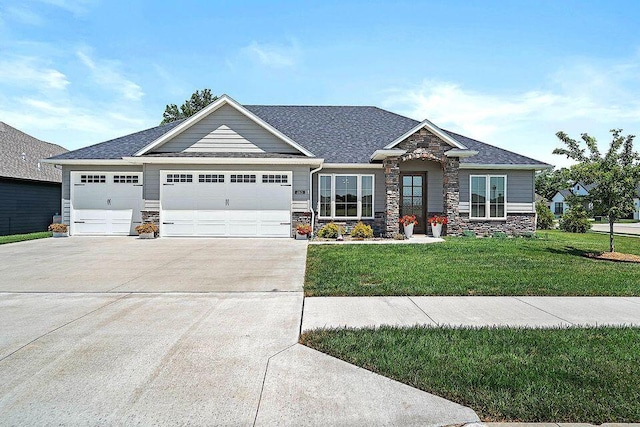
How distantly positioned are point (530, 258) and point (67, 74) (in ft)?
55.8

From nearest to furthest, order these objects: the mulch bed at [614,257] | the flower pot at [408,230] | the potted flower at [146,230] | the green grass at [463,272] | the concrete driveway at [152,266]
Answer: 1. the green grass at [463,272]
2. the concrete driveway at [152,266]
3. the mulch bed at [614,257]
4. the potted flower at [146,230]
5. the flower pot at [408,230]

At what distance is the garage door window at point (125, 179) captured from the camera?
1584 centimetres

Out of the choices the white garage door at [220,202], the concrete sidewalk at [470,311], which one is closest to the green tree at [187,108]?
the white garage door at [220,202]

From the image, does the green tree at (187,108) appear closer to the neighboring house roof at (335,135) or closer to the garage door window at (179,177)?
the neighboring house roof at (335,135)

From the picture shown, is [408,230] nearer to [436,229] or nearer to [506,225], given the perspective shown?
[436,229]

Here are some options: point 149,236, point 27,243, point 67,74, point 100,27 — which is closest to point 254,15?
point 100,27

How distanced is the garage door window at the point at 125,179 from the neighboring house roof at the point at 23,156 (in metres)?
5.75

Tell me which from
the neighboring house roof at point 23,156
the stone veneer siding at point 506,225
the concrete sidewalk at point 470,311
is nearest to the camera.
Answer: the concrete sidewalk at point 470,311

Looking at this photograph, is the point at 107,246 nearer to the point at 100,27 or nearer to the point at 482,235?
the point at 100,27

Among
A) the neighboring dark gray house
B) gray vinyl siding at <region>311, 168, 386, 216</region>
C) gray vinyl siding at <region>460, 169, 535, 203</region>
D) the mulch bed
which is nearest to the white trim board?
gray vinyl siding at <region>311, 168, 386, 216</region>

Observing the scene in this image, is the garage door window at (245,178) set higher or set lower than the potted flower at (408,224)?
higher

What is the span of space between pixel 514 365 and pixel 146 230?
46.1 feet

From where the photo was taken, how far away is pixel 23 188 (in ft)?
60.5

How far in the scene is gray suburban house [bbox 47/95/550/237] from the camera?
15008 millimetres
